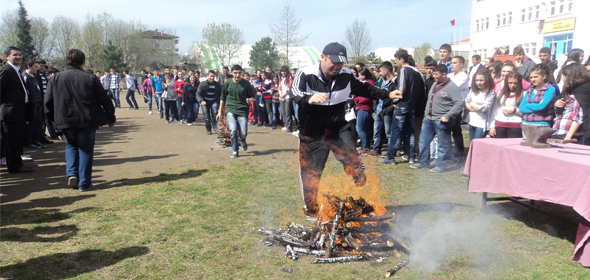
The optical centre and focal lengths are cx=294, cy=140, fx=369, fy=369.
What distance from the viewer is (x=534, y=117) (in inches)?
228

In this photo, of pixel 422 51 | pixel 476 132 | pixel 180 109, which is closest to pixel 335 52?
pixel 476 132

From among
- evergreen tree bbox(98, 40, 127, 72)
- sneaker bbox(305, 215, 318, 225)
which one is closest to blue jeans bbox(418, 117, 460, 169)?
sneaker bbox(305, 215, 318, 225)

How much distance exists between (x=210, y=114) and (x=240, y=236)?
8.93 m

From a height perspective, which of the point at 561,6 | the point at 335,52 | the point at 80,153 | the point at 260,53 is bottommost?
the point at 80,153

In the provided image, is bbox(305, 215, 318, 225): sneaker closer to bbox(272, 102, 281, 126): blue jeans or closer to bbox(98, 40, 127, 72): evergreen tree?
bbox(272, 102, 281, 126): blue jeans

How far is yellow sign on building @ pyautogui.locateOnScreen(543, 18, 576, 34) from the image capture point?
31.2 metres

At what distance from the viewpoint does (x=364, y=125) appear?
9023 mm

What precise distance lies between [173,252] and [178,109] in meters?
12.3

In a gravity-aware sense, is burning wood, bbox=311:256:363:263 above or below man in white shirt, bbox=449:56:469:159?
below

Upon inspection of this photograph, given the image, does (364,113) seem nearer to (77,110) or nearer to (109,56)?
(77,110)

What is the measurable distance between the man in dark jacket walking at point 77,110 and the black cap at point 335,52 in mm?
3898

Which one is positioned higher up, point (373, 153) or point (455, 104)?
point (455, 104)

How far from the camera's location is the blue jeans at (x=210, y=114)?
12.0m

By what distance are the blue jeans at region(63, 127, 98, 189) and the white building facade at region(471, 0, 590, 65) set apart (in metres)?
27.9
